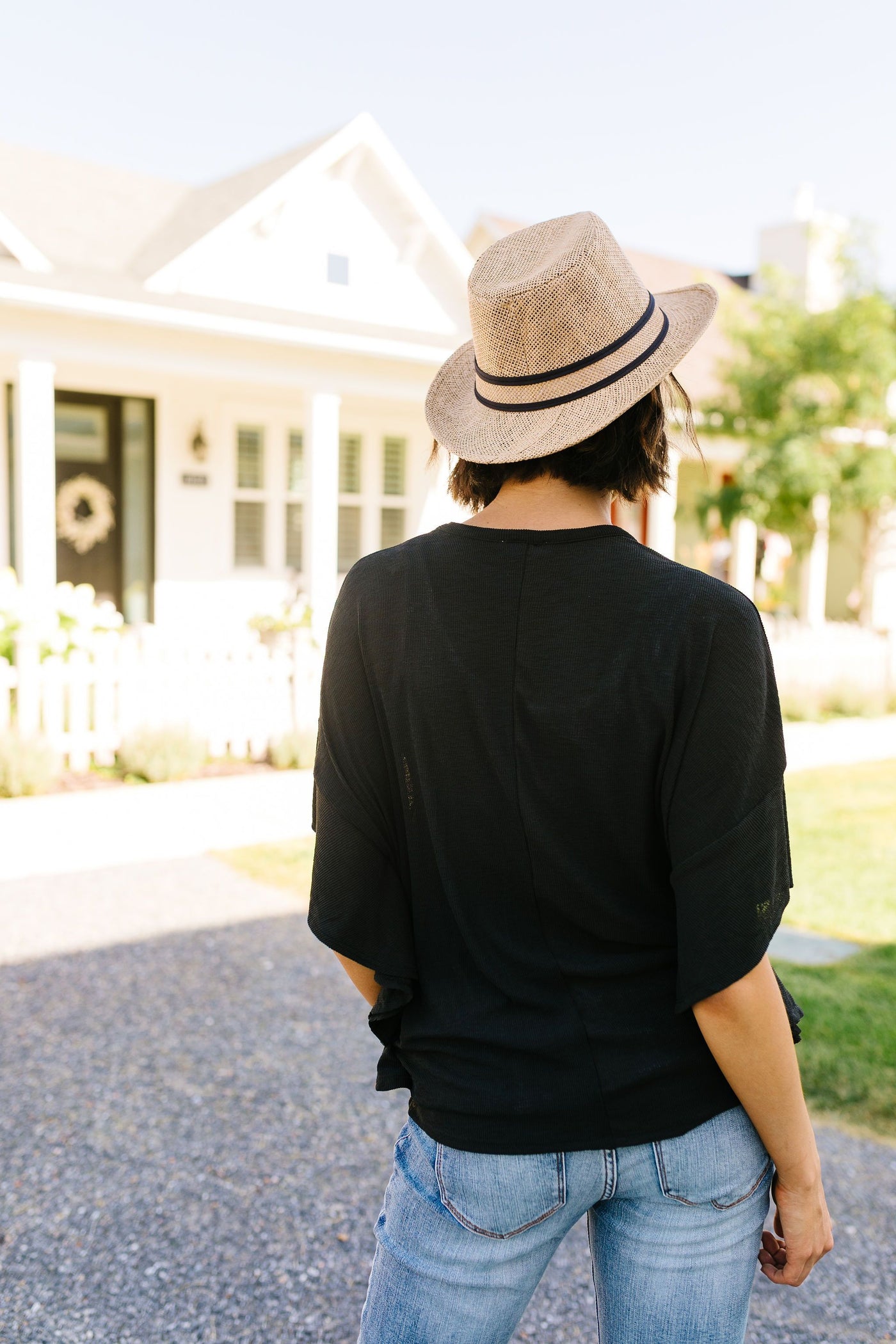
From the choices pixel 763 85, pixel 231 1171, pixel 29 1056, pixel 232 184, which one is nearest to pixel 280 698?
pixel 29 1056

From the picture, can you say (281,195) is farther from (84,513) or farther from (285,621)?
(285,621)

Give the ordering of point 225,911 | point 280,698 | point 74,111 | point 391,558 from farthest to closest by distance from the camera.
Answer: point 74,111 → point 280,698 → point 225,911 → point 391,558

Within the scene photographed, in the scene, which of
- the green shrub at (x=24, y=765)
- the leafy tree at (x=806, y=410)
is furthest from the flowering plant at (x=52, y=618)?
the leafy tree at (x=806, y=410)

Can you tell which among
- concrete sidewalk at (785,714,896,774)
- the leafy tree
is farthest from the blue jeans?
the leafy tree

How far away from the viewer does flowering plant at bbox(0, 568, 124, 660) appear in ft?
26.3

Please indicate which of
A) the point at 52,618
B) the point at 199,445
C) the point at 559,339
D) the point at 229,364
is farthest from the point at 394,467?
the point at 559,339

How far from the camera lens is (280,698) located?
8.87 m

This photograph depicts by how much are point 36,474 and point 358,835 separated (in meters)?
8.49

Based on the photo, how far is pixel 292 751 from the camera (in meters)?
8.63

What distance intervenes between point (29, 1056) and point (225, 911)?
1.56 metres

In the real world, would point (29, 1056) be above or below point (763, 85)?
below

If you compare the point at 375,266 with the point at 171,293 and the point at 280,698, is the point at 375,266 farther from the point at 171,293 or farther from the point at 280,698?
the point at 280,698

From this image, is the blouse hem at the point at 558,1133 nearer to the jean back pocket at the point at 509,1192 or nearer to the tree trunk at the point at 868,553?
the jean back pocket at the point at 509,1192

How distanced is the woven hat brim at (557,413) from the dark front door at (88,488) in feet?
34.1
